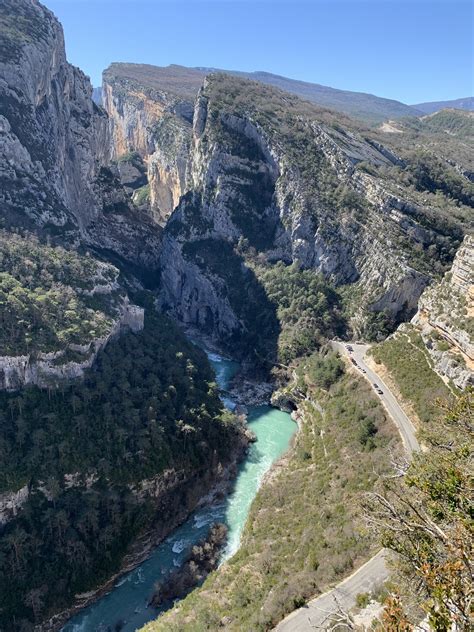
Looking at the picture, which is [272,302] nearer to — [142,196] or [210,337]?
[210,337]

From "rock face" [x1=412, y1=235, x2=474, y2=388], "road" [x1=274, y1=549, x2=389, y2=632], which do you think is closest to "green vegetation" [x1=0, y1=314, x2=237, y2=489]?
"road" [x1=274, y1=549, x2=389, y2=632]

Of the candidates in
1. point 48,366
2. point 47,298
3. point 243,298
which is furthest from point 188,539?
point 243,298

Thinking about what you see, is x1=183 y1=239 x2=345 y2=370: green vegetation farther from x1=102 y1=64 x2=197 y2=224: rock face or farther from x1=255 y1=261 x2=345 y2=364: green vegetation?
x1=102 y1=64 x2=197 y2=224: rock face

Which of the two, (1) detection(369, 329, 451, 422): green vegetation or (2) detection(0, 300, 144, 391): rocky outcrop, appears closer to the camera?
(2) detection(0, 300, 144, 391): rocky outcrop

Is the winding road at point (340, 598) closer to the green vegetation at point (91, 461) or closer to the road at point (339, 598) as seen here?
the road at point (339, 598)

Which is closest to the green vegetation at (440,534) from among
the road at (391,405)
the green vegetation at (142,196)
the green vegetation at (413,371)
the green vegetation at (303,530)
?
the green vegetation at (303,530)

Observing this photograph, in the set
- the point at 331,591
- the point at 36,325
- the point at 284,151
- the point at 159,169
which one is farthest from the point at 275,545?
the point at 159,169

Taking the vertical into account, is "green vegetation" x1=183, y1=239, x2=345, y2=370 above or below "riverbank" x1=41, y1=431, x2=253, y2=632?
above
